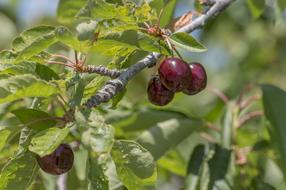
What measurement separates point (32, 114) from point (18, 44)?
0.17m

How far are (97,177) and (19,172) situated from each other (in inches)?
7.2

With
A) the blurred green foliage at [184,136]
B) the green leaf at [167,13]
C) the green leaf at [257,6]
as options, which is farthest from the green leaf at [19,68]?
the green leaf at [257,6]

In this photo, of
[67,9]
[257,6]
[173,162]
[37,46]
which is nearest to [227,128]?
[173,162]

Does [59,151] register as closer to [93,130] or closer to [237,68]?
[93,130]

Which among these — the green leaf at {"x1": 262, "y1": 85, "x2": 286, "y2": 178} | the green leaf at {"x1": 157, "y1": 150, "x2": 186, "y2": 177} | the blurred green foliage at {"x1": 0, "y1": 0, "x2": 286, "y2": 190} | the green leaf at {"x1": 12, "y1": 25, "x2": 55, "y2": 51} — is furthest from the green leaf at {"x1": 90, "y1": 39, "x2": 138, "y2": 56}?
the green leaf at {"x1": 157, "y1": 150, "x2": 186, "y2": 177}

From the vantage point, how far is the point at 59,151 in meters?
1.80

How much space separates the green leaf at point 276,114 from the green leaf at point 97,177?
800 mm

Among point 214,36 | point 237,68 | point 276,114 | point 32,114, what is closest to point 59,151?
point 32,114

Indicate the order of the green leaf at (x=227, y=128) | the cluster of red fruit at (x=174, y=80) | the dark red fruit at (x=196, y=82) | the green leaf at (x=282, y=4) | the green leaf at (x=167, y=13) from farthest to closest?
1. the green leaf at (x=282, y=4)
2. the green leaf at (x=227, y=128)
3. the green leaf at (x=167, y=13)
4. the dark red fruit at (x=196, y=82)
5. the cluster of red fruit at (x=174, y=80)

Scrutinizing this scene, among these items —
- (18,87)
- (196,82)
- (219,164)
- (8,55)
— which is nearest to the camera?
(18,87)

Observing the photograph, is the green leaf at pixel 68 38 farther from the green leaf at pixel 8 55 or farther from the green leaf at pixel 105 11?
the green leaf at pixel 8 55

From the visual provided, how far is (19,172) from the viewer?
1.80m

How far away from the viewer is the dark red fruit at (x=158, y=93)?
77.9 inches

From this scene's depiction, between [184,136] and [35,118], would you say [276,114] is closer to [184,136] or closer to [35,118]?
[184,136]
